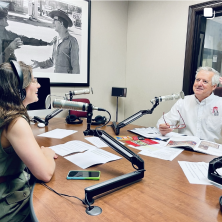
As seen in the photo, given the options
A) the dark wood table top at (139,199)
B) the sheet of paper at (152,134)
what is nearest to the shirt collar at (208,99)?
the sheet of paper at (152,134)

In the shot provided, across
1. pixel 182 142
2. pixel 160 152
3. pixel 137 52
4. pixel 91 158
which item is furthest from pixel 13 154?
pixel 137 52

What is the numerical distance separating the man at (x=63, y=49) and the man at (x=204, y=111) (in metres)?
1.62

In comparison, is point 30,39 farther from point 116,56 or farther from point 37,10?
point 116,56

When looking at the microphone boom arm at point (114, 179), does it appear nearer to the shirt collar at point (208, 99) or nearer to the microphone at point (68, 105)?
the microphone at point (68, 105)

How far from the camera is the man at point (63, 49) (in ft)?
9.20

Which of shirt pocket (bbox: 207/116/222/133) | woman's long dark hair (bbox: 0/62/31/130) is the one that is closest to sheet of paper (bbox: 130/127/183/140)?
shirt pocket (bbox: 207/116/222/133)

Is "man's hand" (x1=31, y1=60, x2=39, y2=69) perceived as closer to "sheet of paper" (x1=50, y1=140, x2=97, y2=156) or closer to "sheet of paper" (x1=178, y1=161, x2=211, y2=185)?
"sheet of paper" (x1=50, y1=140, x2=97, y2=156)

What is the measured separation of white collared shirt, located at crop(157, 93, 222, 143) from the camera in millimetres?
2113

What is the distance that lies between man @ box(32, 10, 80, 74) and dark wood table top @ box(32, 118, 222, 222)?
2060mm

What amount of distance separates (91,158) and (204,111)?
4.93 ft

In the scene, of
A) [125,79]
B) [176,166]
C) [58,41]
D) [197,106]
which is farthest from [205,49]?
[176,166]

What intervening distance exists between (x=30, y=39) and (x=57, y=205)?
241 cm

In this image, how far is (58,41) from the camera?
286 cm

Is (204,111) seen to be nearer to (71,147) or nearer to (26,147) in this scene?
(71,147)
